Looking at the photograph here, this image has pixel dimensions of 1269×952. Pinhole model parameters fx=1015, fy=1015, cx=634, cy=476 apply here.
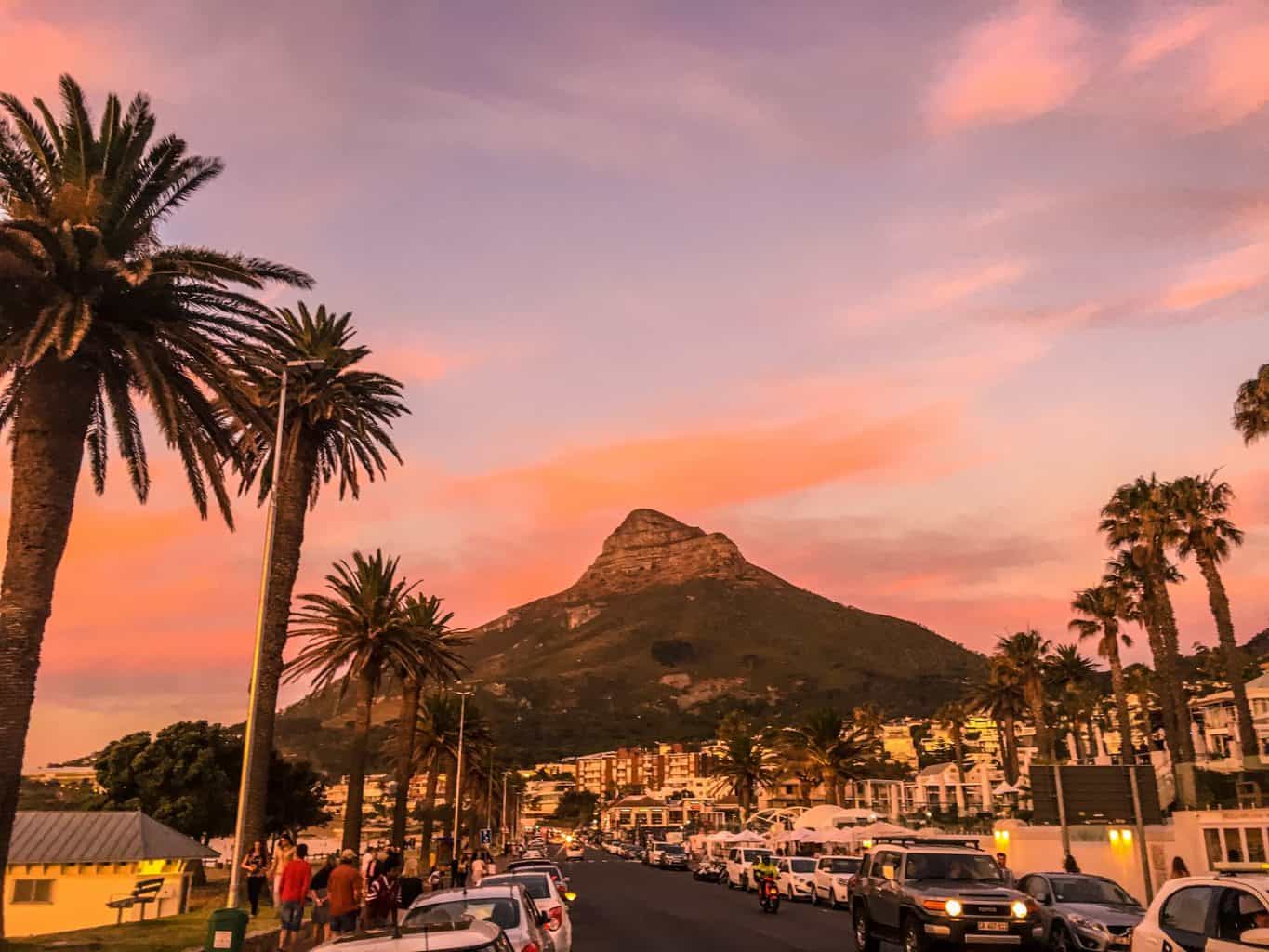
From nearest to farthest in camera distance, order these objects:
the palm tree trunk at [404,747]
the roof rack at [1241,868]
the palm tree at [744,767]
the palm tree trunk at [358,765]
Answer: the roof rack at [1241,868] < the palm tree trunk at [358,765] < the palm tree trunk at [404,747] < the palm tree at [744,767]

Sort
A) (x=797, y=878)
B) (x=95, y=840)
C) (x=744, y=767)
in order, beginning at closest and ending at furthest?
(x=797, y=878)
(x=95, y=840)
(x=744, y=767)

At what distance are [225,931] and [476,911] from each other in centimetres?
571

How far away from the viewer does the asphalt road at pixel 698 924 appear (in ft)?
69.6

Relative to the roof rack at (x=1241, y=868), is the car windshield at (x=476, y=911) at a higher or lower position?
lower

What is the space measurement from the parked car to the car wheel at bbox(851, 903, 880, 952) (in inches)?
120

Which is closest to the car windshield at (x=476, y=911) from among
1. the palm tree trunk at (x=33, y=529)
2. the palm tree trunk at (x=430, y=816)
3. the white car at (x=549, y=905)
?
the white car at (x=549, y=905)

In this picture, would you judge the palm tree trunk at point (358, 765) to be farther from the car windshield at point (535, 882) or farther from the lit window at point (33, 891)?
the car windshield at point (535, 882)

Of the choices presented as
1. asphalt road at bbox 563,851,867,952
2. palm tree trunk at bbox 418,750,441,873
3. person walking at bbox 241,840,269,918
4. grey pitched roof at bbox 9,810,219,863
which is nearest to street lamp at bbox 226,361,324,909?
person walking at bbox 241,840,269,918

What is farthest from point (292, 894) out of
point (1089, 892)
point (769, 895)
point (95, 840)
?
point (95, 840)

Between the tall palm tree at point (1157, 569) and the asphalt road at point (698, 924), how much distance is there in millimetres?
22375

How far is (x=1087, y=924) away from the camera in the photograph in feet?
55.6

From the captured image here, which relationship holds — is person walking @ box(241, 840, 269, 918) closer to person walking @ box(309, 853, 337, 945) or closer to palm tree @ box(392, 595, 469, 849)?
person walking @ box(309, 853, 337, 945)

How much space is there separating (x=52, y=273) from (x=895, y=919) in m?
19.5

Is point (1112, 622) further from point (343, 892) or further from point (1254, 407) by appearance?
point (343, 892)
